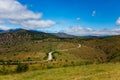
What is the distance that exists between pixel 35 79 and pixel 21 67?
2372cm

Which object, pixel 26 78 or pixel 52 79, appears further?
pixel 26 78

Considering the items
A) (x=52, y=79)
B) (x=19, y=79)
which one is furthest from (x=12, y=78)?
(x=52, y=79)

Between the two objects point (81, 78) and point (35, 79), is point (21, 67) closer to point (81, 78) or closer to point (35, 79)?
point (35, 79)

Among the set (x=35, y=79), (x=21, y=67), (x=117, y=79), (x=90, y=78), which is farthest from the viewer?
(x=21, y=67)

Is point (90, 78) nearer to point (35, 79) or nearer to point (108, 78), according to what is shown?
point (108, 78)

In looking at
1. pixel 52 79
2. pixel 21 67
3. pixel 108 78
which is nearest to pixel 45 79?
pixel 52 79

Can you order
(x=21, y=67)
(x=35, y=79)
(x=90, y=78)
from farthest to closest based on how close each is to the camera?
(x=21, y=67) < (x=35, y=79) < (x=90, y=78)

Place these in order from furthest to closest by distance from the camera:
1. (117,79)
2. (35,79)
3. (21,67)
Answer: (21,67) < (35,79) < (117,79)

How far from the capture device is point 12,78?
3081 centimetres

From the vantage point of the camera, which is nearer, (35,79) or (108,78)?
(108,78)

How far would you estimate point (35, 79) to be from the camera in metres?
29.2

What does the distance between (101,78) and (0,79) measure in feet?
43.1

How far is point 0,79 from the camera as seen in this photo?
30453mm

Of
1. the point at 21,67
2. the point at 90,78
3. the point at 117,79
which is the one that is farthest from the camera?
the point at 21,67
